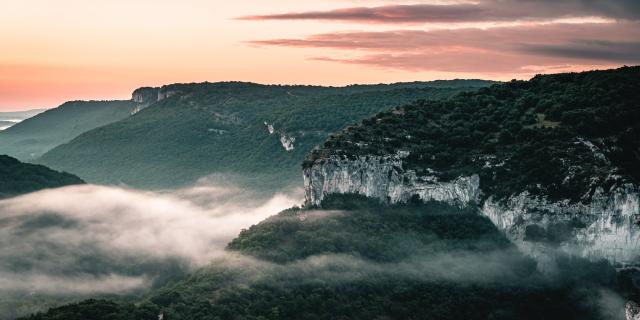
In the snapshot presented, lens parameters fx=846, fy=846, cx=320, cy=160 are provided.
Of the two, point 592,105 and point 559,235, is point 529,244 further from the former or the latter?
point 592,105

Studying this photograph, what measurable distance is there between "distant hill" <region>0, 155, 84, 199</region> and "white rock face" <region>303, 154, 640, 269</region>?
175ft

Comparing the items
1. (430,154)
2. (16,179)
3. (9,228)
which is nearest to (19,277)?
(9,228)

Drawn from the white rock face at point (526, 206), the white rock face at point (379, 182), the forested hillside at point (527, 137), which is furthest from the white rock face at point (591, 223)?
the white rock face at point (379, 182)

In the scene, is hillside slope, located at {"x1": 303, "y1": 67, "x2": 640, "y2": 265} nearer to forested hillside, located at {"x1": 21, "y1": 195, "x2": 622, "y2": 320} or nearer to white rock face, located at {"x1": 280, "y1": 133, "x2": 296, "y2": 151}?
forested hillside, located at {"x1": 21, "y1": 195, "x2": 622, "y2": 320}

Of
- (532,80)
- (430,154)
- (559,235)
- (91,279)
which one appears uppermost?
(532,80)

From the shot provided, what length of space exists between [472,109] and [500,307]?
107ft

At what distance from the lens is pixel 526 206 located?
286 ft

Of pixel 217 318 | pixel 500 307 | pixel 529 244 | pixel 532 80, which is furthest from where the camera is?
pixel 532 80

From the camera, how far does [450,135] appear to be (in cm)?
10038

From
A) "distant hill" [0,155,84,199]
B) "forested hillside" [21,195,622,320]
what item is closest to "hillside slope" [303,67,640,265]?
"forested hillside" [21,195,622,320]

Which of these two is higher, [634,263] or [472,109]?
[472,109]

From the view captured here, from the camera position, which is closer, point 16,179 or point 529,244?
point 529,244

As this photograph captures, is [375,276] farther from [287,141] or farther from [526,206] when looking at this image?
[287,141]

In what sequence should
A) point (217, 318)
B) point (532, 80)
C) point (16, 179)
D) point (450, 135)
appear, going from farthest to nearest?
point (16, 179) → point (532, 80) → point (450, 135) → point (217, 318)
